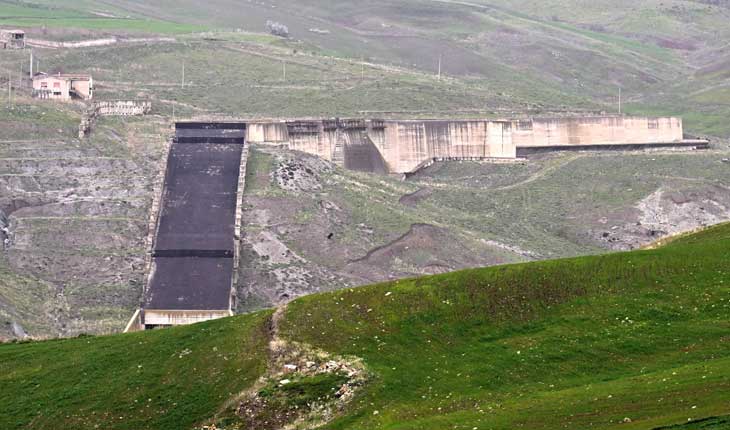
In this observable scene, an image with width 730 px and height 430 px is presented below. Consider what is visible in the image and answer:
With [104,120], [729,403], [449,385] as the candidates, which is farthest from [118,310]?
[729,403]

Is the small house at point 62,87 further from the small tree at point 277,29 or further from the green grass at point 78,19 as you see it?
the small tree at point 277,29

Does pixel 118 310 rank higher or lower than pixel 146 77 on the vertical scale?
lower

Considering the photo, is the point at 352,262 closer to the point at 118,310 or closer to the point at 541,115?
the point at 118,310

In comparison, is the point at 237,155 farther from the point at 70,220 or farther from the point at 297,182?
the point at 70,220

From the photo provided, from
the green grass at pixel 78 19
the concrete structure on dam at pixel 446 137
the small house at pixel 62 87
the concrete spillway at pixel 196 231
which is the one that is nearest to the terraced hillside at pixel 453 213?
the concrete spillway at pixel 196 231

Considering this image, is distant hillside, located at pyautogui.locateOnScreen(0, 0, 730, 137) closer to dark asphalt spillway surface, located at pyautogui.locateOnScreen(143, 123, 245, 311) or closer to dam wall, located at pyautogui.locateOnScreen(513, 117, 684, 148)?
dam wall, located at pyautogui.locateOnScreen(513, 117, 684, 148)

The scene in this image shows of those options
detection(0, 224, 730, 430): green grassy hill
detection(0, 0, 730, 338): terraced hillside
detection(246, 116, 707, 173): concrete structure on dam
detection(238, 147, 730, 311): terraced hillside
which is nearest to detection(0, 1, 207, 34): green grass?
detection(0, 0, 730, 338): terraced hillside
